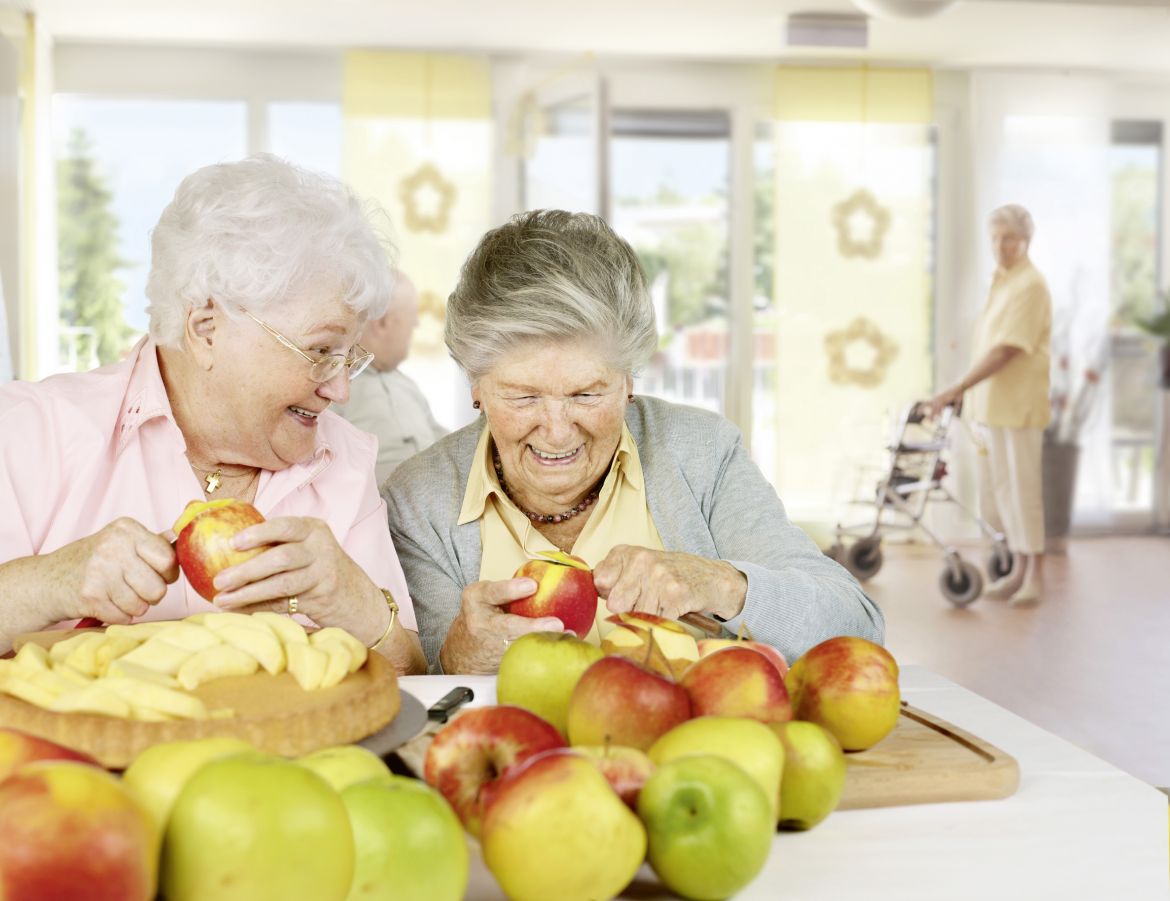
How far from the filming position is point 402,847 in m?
0.66

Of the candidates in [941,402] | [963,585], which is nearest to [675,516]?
[963,585]

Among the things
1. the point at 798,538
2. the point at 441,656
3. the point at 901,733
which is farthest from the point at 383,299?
the point at 901,733

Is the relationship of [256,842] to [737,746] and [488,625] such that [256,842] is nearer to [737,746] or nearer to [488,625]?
[737,746]

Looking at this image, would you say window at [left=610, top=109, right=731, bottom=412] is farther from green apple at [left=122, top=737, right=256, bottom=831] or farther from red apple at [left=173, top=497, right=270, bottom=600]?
green apple at [left=122, top=737, right=256, bottom=831]

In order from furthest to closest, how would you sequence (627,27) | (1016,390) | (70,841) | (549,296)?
(627,27), (1016,390), (549,296), (70,841)

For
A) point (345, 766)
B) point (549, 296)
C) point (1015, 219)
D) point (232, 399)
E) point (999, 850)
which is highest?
point (1015, 219)

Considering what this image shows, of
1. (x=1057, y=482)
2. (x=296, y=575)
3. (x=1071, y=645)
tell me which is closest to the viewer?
(x=296, y=575)

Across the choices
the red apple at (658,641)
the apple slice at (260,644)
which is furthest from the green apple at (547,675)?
the apple slice at (260,644)

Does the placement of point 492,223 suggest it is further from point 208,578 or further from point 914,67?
point 208,578

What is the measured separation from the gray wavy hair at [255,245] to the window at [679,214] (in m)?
5.89

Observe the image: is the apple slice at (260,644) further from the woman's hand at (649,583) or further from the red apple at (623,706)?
the woman's hand at (649,583)

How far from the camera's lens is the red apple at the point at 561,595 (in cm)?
144

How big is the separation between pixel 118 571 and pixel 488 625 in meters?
0.42

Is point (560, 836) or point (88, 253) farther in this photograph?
point (88, 253)
